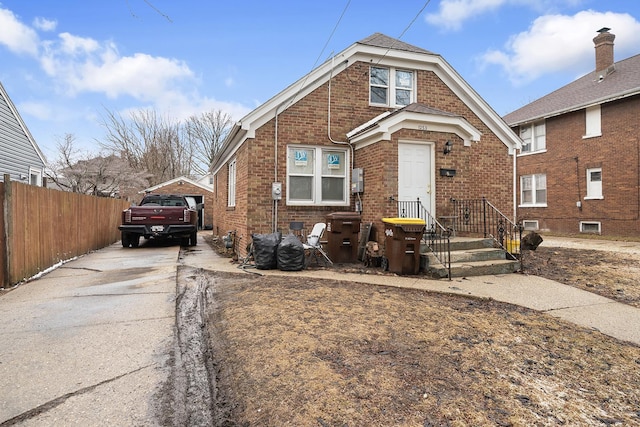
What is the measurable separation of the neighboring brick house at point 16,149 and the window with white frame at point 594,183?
23.6 meters

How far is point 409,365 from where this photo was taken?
300 centimetres

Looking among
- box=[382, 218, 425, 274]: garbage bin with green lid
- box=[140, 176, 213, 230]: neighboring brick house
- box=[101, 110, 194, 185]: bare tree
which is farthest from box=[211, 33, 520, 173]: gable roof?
box=[101, 110, 194, 185]: bare tree

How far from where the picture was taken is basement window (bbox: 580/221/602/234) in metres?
15.8

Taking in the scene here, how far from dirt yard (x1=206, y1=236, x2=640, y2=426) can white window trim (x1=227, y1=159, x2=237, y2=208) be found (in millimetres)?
6516

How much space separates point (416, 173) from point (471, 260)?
2.38 metres

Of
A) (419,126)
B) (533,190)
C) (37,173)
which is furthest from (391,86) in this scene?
(37,173)

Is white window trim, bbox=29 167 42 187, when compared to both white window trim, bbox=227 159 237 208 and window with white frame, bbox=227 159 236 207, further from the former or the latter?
window with white frame, bbox=227 159 236 207

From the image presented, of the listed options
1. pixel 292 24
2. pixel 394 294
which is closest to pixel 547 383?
pixel 394 294

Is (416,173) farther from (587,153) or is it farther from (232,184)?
(587,153)

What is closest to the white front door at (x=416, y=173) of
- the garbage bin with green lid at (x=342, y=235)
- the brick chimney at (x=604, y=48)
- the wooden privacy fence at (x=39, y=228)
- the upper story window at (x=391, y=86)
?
the garbage bin with green lid at (x=342, y=235)

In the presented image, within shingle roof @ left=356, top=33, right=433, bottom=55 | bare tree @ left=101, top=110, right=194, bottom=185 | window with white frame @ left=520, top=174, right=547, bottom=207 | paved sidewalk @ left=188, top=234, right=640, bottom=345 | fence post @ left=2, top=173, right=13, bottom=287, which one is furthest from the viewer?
bare tree @ left=101, top=110, right=194, bottom=185

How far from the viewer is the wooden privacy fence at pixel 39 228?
230 inches

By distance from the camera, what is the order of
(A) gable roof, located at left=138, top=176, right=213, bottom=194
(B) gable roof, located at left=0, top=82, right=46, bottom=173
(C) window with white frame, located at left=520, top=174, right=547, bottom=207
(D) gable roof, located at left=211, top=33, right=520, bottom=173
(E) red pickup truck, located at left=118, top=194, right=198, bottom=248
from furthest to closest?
1. (A) gable roof, located at left=138, top=176, right=213, bottom=194
2. (C) window with white frame, located at left=520, top=174, right=547, bottom=207
3. (B) gable roof, located at left=0, top=82, right=46, bottom=173
4. (E) red pickup truck, located at left=118, top=194, right=198, bottom=248
5. (D) gable roof, located at left=211, top=33, right=520, bottom=173

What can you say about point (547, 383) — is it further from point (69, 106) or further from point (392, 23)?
point (69, 106)
